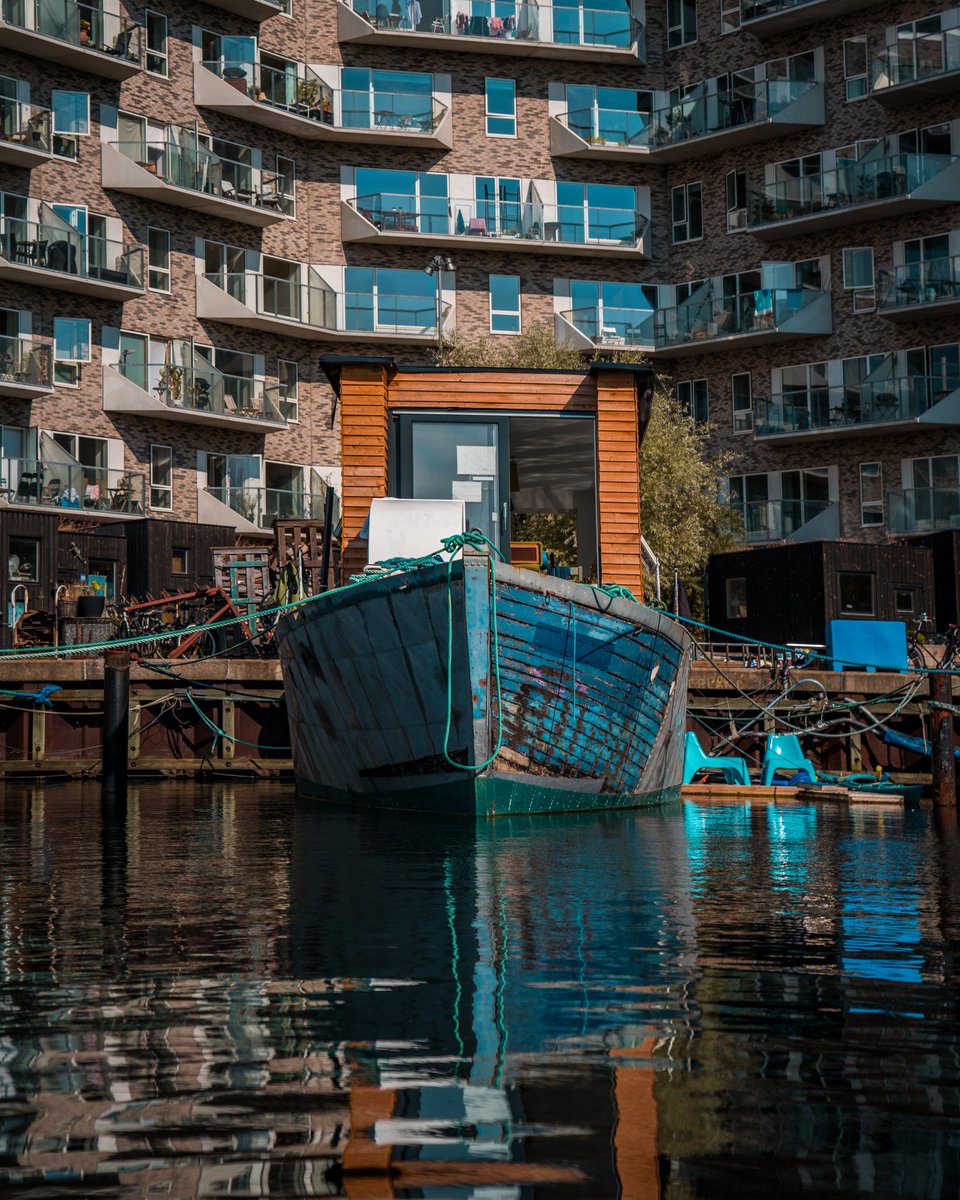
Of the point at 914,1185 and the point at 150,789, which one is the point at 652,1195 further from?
the point at 150,789

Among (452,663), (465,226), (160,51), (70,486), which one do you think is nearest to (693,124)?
(465,226)

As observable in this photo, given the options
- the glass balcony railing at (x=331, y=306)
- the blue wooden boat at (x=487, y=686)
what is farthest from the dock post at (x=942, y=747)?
the glass balcony railing at (x=331, y=306)

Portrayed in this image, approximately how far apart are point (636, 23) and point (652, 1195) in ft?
179

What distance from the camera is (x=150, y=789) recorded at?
75.3 ft

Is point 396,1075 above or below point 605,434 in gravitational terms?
below

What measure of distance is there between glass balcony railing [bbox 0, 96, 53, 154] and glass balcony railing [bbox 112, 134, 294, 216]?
2.58 m

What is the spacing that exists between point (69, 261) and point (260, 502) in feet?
27.8

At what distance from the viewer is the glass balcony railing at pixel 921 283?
4672cm

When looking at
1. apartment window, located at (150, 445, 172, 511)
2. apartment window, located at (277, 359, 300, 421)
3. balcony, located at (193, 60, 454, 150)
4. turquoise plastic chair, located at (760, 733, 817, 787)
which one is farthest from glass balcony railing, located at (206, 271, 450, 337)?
turquoise plastic chair, located at (760, 733, 817, 787)

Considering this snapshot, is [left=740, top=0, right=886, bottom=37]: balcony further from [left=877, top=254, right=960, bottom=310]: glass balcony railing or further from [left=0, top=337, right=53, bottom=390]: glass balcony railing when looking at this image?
[left=0, top=337, right=53, bottom=390]: glass balcony railing

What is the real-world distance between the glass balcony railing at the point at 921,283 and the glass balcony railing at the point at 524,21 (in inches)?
497

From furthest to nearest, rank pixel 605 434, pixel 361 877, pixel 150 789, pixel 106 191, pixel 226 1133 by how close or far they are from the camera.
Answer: pixel 106 191, pixel 150 789, pixel 605 434, pixel 361 877, pixel 226 1133

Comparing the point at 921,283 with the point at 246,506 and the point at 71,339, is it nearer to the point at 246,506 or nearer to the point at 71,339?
the point at 246,506

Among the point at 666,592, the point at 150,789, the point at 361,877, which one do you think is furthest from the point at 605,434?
the point at 666,592
